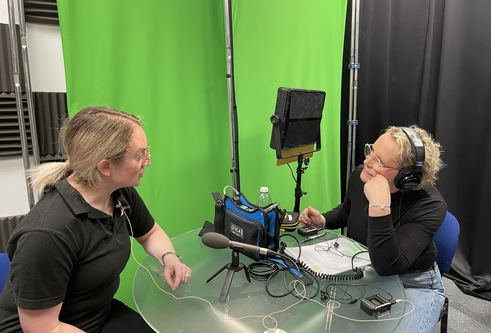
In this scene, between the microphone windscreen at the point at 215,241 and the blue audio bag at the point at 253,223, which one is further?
the blue audio bag at the point at 253,223

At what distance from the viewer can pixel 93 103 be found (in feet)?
5.93

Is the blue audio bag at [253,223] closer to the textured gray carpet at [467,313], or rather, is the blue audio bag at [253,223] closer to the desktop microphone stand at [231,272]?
the desktop microphone stand at [231,272]

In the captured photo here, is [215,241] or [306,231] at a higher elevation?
[215,241]

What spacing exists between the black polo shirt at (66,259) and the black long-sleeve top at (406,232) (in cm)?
95

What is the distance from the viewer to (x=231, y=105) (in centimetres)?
215

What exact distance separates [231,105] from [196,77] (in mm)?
283

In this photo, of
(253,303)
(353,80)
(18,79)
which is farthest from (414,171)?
(18,79)

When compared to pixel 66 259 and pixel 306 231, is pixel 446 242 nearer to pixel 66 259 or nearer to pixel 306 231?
pixel 306 231

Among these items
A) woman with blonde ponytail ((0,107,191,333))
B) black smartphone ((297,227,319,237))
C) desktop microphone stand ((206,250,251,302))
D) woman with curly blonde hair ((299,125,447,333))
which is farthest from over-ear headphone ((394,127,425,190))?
woman with blonde ponytail ((0,107,191,333))

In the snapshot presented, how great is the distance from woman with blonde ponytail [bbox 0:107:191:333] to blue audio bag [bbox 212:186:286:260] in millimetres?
271

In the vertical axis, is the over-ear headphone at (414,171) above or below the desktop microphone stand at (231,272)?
above

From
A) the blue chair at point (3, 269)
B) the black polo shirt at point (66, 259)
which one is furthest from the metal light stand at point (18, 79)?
the black polo shirt at point (66, 259)

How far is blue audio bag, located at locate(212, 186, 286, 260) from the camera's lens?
136cm

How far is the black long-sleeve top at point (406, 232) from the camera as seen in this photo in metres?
1.30
